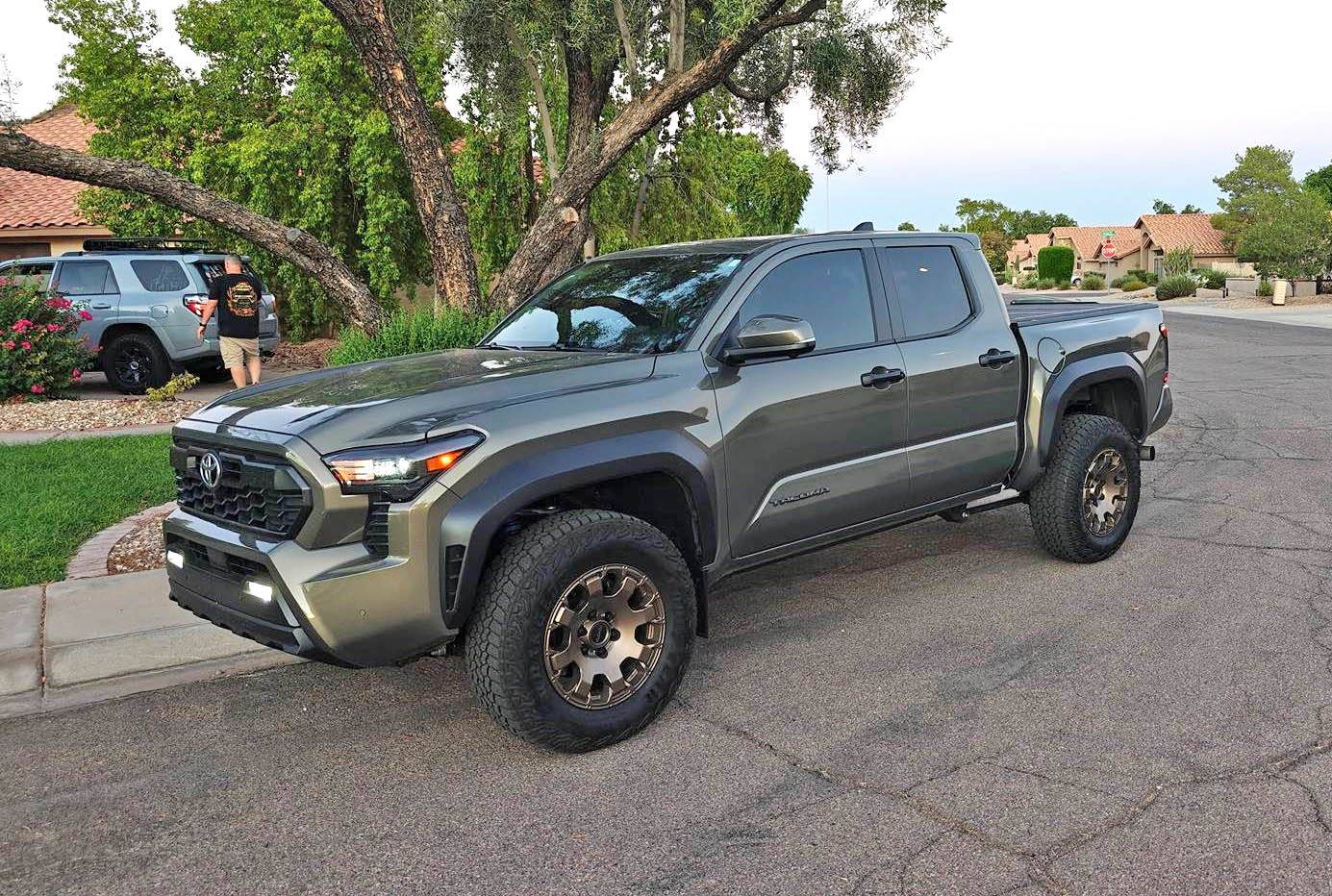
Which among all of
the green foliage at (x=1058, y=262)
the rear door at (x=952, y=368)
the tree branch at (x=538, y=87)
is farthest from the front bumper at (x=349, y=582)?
the green foliage at (x=1058, y=262)

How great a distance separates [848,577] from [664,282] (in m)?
2.17

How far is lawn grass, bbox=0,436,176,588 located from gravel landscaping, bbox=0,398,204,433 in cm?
131

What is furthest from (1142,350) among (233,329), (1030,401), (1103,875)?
(233,329)

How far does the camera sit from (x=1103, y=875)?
3.13 metres

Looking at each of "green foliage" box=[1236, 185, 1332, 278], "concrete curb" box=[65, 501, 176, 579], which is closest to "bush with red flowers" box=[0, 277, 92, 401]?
"concrete curb" box=[65, 501, 176, 579]

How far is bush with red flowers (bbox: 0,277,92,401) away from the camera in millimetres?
13109

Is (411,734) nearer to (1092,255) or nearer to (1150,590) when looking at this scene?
(1150,590)

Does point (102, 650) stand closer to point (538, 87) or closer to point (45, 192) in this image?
point (538, 87)

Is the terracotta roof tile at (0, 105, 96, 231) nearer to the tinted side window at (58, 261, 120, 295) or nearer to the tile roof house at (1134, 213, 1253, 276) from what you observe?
the tinted side window at (58, 261, 120, 295)

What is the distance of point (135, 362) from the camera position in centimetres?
1541

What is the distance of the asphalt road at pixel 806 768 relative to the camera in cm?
327

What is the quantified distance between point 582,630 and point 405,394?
42.6 inches

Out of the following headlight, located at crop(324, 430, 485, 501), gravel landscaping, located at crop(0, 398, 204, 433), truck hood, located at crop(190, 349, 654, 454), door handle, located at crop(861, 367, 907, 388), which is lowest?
gravel landscaping, located at crop(0, 398, 204, 433)

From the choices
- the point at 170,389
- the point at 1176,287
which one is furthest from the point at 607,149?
the point at 1176,287
